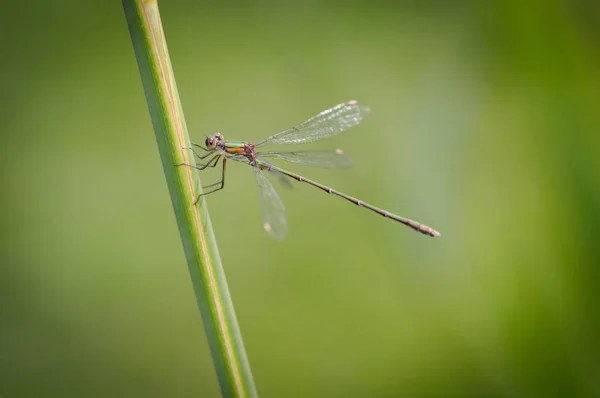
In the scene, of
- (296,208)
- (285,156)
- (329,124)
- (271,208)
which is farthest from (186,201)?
(296,208)

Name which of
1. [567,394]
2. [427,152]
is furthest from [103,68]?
[567,394]

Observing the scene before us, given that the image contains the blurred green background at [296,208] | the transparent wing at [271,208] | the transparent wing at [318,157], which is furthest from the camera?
the transparent wing at [318,157]

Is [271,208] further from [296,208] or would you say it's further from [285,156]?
[296,208]

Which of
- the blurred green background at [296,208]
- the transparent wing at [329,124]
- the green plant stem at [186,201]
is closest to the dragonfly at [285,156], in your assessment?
the transparent wing at [329,124]

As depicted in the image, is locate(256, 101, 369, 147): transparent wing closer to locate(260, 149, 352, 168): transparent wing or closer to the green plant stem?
locate(260, 149, 352, 168): transparent wing

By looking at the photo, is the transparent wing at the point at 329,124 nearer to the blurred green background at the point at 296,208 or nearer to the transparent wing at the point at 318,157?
the transparent wing at the point at 318,157

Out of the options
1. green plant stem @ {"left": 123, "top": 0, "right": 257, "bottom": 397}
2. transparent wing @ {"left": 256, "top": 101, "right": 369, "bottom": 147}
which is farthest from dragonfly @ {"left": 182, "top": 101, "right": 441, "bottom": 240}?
green plant stem @ {"left": 123, "top": 0, "right": 257, "bottom": 397}

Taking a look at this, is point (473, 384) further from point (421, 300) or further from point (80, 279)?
point (80, 279)
